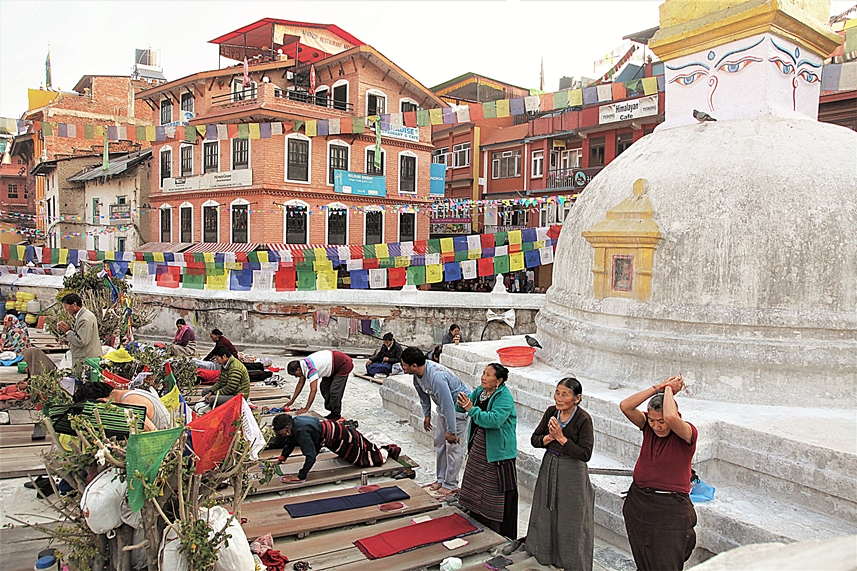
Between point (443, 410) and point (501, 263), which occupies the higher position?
point (501, 263)

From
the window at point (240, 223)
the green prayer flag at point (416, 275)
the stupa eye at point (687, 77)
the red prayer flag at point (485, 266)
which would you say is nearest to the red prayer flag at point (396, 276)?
the green prayer flag at point (416, 275)

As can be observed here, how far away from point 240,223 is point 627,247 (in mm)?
18943

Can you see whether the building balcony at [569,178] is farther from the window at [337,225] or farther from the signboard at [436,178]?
the window at [337,225]

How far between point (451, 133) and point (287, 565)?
2996 cm

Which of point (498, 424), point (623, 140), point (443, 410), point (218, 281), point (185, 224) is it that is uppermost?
point (623, 140)

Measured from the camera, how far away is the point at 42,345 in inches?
595

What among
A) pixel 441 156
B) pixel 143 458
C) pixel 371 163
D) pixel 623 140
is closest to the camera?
pixel 143 458

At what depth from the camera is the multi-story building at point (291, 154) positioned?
23516 millimetres

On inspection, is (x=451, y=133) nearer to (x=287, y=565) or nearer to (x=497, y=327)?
(x=497, y=327)

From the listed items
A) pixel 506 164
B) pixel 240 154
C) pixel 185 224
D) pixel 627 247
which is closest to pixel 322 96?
pixel 240 154

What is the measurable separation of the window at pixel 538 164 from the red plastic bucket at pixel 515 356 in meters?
20.5

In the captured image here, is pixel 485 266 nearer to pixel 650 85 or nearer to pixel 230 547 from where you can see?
pixel 650 85

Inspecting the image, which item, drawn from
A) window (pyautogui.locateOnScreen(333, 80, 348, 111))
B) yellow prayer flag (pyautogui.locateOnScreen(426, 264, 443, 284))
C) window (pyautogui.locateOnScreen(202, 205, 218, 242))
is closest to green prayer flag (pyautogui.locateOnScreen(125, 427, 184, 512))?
yellow prayer flag (pyautogui.locateOnScreen(426, 264, 443, 284))

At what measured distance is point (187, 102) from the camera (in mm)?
26688
